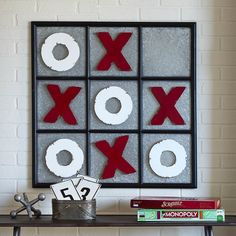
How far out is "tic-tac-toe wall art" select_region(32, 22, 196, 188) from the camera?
3.30 m

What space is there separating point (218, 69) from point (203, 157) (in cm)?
55

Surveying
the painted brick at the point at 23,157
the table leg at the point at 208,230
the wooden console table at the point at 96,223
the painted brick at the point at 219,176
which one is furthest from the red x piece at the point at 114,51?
the table leg at the point at 208,230

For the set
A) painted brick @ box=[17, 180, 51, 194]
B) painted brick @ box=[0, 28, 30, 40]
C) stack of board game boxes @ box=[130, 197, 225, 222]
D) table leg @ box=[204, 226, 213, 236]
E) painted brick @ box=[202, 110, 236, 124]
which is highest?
painted brick @ box=[0, 28, 30, 40]

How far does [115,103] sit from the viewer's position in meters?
3.32

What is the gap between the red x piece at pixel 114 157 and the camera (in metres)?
3.30

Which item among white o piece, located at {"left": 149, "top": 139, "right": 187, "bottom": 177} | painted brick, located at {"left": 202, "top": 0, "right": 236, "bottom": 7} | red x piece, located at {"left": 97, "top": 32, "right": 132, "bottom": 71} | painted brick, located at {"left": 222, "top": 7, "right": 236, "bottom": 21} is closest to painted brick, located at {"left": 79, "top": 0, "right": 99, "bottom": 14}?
red x piece, located at {"left": 97, "top": 32, "right": 132, "bottom": 71}

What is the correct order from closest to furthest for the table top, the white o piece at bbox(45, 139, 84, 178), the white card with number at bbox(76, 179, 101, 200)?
the table top → the white card with number at bbox(76, 179, 101, 200) → the white o piece at bbox(45, 139, 84, 178)

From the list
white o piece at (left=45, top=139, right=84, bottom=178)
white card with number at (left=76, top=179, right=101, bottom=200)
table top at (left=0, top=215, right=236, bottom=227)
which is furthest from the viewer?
white o piece at (left=45, top=139, right=84, bottom=178)

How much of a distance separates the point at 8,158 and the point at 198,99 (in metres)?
1.21

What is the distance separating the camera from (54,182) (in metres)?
3.30

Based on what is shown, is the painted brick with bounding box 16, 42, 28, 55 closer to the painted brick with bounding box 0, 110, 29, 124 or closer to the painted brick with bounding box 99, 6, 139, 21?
the painted brick with bounding box 0, 110, 29, 124

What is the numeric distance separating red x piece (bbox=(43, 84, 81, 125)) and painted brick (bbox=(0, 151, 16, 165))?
29cm

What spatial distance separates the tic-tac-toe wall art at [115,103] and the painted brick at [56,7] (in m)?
0.08

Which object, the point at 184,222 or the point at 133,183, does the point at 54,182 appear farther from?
the point at 184,222
